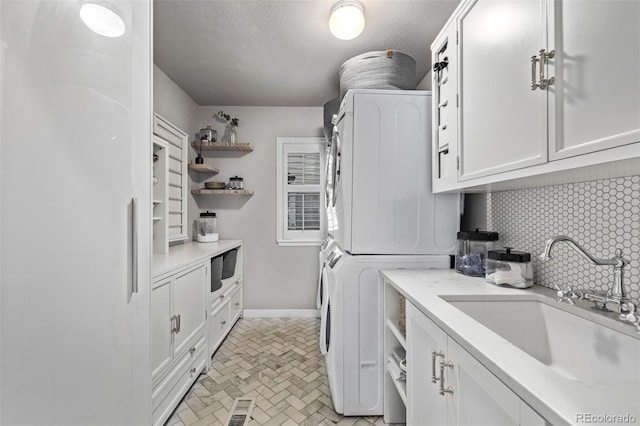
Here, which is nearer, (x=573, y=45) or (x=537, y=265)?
(x=573, y=45)

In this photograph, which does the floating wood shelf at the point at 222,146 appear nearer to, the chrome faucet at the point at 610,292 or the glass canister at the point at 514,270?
the glass canister at the point at 514,270

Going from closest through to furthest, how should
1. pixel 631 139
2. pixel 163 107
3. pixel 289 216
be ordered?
pixel 631 139 < pixel 163 107 < pixel 289 216

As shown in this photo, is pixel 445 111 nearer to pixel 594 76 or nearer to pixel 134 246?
pixel 594 76

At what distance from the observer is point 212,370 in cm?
224

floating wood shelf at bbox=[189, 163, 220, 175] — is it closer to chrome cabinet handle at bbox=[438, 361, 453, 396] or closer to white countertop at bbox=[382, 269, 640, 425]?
white countertop at bbox=[382, 269, 640, 425]

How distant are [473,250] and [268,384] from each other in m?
1.67

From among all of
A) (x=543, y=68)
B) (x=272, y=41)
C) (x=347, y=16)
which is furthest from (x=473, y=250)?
(x=272, y=41)

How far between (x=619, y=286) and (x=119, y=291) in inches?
62.6

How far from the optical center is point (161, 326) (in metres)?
1.56

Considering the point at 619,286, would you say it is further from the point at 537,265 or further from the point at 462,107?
the point at 462,107

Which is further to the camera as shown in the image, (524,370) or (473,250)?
(473,250)

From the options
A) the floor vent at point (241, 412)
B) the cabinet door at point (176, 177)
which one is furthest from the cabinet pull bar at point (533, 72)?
the cabinet door at point (176, 177)

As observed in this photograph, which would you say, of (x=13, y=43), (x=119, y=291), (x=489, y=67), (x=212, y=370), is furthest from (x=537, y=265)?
(x=212, y=370)

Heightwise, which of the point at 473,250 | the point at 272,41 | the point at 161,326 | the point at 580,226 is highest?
the point at 272,41
